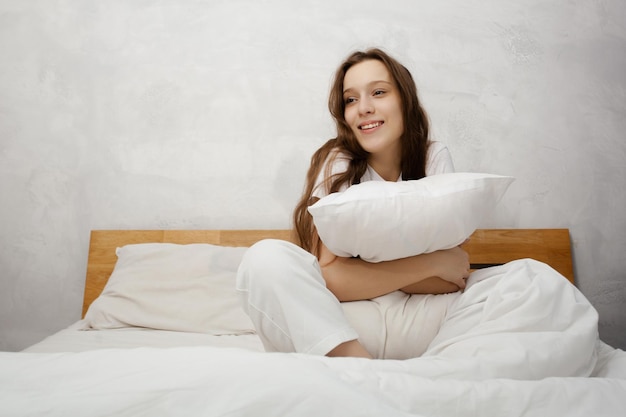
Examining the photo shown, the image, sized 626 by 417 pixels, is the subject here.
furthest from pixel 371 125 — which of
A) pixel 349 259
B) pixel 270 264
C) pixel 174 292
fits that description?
pixel 174 292

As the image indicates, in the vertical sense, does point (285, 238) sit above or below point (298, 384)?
below

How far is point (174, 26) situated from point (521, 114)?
4.86ft

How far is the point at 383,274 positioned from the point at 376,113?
540mm

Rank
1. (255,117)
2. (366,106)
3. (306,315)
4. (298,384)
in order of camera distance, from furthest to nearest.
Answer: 1. (255,117)
2. (366,106)
3. (306,315)
4. (298,384)

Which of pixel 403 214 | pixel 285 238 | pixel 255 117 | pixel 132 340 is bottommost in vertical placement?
pixel 132 340

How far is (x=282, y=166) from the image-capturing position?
198 centimetres

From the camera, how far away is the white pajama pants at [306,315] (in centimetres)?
81

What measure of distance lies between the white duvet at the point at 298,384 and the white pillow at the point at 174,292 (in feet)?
3.19

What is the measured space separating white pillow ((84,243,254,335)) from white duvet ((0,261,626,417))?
3.19ft

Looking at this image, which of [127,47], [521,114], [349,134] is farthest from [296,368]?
[127,47]

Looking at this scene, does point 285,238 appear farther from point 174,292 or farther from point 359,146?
point 359,146

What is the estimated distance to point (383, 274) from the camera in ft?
3.34

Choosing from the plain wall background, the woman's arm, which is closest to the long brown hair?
the woman's arm

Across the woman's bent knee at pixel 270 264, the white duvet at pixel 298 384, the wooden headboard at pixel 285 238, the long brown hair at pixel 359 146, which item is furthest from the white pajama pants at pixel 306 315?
the wooden headboard at pixel 285 238
